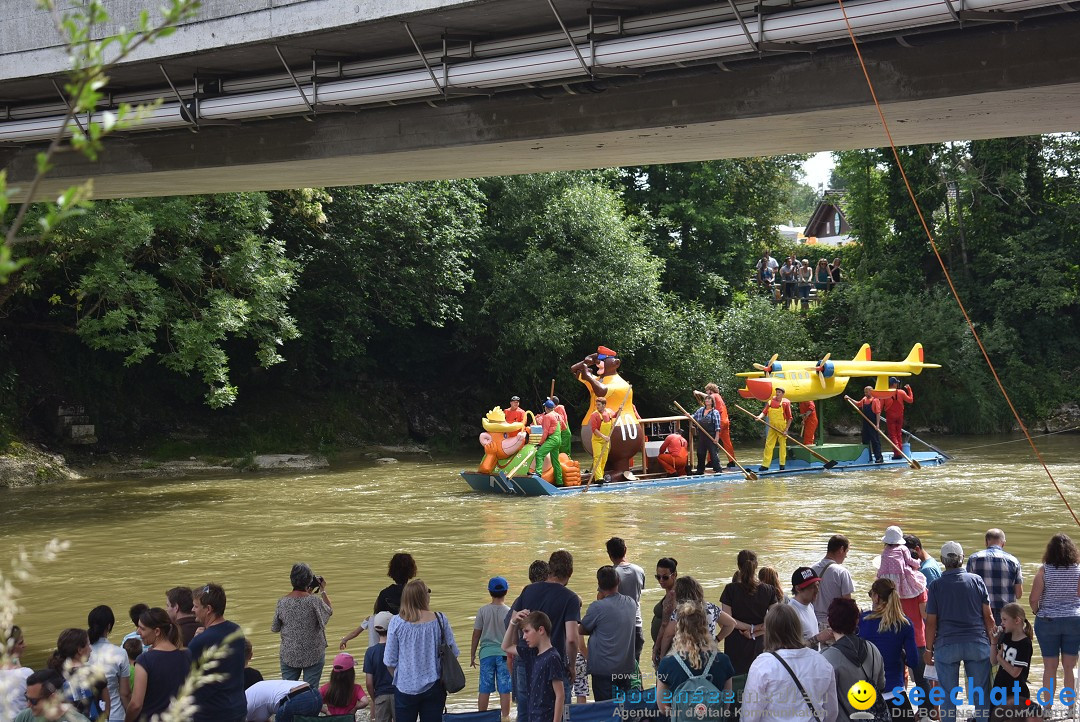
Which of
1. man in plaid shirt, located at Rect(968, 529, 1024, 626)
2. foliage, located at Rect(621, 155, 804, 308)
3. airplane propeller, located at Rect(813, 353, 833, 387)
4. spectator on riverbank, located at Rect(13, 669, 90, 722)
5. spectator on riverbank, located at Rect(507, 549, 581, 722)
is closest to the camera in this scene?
spectator on riverbank, located at Rect(13, 669, 90, 722)

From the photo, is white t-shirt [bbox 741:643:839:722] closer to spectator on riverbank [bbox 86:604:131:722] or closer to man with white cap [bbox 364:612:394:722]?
man with white cap [bbox 364:612:394:722]

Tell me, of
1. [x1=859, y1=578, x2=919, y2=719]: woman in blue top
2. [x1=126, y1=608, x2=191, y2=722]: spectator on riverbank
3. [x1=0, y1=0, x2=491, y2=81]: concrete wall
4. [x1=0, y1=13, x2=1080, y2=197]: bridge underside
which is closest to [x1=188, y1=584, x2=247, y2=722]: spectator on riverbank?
[x1=126, y1=608, x2=191, y2=722]: spectator on riverbank

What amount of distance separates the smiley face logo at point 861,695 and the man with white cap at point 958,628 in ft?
5.06

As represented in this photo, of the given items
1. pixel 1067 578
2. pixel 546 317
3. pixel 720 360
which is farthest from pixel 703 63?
pixel 720 360

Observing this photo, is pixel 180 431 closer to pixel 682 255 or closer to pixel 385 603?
pixel 682 255

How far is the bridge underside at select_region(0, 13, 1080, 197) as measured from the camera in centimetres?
990

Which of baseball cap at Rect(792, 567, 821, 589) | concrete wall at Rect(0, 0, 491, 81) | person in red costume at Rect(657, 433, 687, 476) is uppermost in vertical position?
concrete wall at Rect(0, 0, 491, 81)

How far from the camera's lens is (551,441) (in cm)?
2323

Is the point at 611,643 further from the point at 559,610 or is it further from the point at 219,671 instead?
the point at 219,671

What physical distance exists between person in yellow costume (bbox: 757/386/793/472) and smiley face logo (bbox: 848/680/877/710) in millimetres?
18807

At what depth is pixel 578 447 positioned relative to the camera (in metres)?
35.3

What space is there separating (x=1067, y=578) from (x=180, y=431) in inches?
1094

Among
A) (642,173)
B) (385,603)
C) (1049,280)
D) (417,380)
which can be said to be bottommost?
(385,603)

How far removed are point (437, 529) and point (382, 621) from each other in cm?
1127
